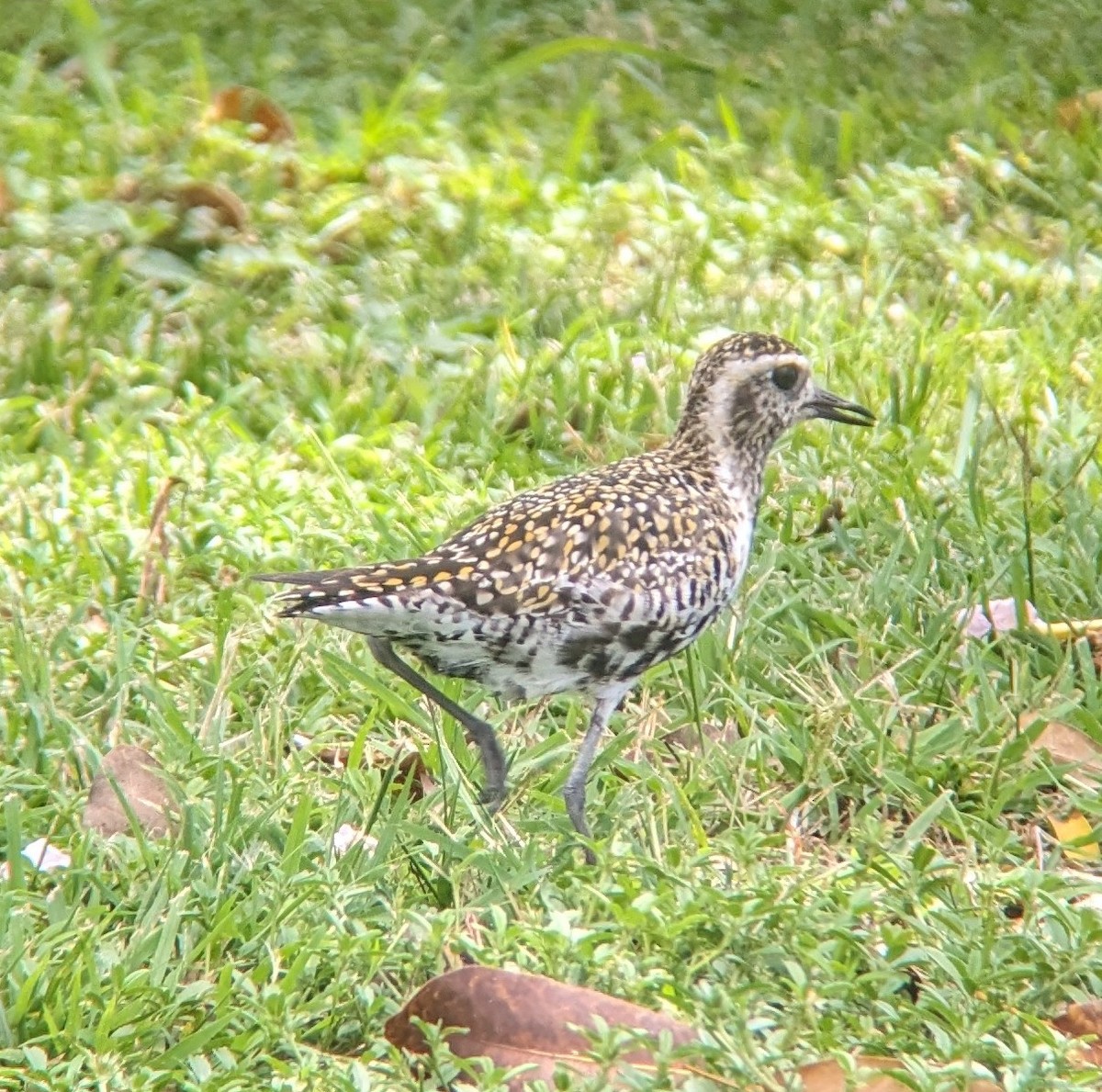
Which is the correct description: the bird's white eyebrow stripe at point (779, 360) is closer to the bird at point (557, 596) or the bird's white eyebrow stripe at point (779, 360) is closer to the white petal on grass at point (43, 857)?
the bird at point (557, 596)

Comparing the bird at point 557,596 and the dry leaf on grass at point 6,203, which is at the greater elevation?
the bird at point 557,596

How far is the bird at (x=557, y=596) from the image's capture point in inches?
184

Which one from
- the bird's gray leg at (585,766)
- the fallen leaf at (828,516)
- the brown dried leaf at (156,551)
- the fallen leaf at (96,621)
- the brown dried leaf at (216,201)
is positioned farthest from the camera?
the brown dried leaf at (216,201)

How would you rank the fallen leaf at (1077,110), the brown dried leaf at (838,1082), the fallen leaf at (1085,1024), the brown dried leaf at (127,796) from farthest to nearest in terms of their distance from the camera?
the fallen leaf at (1077,110)
the brown dried leaf at (127,796)
the fallen leaf at (1085,1024)
the brown dried leaf at (838,1082)

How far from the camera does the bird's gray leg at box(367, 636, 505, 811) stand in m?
4.89

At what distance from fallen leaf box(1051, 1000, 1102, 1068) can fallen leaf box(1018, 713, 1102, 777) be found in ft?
3.33

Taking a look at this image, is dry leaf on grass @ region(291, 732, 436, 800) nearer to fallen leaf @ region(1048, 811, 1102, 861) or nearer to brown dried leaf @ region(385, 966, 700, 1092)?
brown dried leaf @ region(385, 966, 700, 1092)

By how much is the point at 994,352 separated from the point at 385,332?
211cm

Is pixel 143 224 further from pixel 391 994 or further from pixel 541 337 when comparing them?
pixel 391 994

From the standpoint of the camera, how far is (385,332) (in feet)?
24.5

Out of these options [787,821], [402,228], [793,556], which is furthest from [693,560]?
[402,228]

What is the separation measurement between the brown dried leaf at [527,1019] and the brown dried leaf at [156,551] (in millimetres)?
2313

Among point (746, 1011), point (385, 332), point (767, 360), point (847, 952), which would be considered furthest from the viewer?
point (385, 332)

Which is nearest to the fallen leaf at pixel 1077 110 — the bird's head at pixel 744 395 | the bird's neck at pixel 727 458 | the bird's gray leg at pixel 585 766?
the bird's head at pixel 744 395
